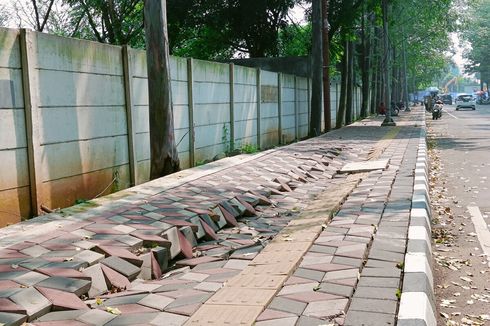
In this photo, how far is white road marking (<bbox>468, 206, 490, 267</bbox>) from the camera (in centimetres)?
603

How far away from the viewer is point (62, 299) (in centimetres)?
382

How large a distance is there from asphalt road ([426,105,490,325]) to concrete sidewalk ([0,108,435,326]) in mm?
320

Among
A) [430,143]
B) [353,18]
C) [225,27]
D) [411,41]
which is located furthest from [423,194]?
[411,41]

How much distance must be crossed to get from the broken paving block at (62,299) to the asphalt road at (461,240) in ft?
8.11

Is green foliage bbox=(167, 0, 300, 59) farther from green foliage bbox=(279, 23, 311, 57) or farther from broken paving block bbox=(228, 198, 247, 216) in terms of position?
broken paving block bbox=(228, 198, 247, 216)

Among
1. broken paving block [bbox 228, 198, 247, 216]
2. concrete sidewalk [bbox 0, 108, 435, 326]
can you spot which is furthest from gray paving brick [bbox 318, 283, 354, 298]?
broken paving block [bbox 228, 198, 247, 216]

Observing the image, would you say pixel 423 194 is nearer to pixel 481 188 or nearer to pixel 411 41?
pixel 481 188

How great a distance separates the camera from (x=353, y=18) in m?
27.4

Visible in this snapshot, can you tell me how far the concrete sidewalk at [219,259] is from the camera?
3.63 metres

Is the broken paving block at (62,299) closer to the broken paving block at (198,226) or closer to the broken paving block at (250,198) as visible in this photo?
the broken paving block at (198,226)

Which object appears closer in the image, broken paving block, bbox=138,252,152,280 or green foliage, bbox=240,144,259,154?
broken paving block, bbox=138,252,152,280

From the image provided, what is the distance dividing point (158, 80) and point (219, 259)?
4.54 meters

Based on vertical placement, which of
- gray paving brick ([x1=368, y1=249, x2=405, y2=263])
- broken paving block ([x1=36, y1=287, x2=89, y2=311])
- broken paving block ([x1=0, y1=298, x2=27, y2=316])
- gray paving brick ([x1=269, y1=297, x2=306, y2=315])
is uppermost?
broken paving block ([x1=0, y1=298, x2=27, y2=316])

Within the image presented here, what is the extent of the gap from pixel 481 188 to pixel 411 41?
44.9 meters
